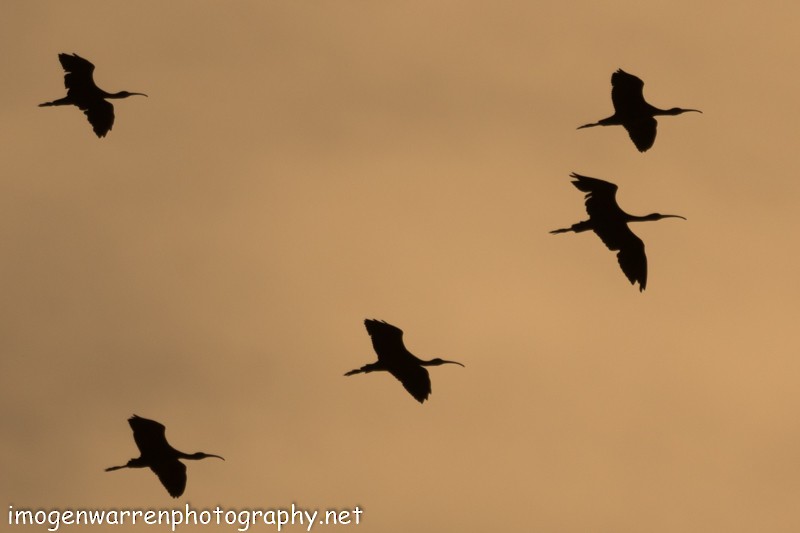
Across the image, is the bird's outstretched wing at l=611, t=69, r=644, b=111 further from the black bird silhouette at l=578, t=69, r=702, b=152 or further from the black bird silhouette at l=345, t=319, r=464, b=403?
the black bird silhouette at l=345, t=319, r=464, b=403

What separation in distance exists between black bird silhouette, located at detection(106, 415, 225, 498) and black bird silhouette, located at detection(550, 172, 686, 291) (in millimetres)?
8065

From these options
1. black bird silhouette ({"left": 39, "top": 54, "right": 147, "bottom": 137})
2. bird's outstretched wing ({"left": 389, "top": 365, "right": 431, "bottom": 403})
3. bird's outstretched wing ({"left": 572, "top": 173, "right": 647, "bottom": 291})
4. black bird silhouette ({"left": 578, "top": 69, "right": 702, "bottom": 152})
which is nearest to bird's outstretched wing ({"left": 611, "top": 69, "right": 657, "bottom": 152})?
black bird silhouette ({"left": 578, "top": 69, "right": 702, "bottom": 152})

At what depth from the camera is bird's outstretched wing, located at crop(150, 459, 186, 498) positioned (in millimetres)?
34719

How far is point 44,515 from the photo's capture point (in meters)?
37.0

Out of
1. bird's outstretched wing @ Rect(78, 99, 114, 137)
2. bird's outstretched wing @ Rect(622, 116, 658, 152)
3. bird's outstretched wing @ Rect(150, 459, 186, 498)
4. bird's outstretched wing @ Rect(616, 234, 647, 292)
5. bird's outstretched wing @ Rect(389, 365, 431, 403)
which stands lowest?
bird's outstretched wing @ Rect(150, 459, 186, 498)

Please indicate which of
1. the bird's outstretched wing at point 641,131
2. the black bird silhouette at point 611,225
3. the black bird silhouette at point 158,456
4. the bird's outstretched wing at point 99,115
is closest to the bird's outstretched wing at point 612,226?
the black bird silhouette at point 611,225

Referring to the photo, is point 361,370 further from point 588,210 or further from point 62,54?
point 62,54

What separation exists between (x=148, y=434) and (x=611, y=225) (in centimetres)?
926

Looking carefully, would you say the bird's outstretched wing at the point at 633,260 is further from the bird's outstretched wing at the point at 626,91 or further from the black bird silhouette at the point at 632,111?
the bird's outstretched wing at the point at 626,91

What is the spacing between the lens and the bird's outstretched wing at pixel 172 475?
34.7 meters

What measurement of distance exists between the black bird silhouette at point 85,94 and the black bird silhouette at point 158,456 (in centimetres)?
609

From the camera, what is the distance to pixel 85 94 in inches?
1426

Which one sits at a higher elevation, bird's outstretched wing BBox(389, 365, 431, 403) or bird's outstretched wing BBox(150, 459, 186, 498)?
bird's outstretched wing BBox(389, 365, 431, 403)

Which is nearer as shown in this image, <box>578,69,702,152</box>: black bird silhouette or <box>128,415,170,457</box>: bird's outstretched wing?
<box>128,415,170,457</box>: bird's outstretched wing
